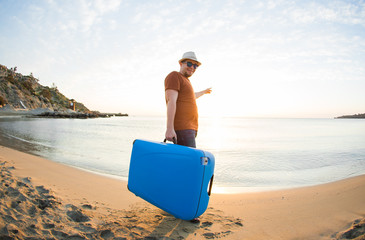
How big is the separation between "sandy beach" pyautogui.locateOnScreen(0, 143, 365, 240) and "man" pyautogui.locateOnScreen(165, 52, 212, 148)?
3.23ft

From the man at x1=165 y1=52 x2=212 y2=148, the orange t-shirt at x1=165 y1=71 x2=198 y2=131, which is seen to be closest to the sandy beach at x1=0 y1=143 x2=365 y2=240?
the man at x1=165 y1=52 x2=212 y2=148

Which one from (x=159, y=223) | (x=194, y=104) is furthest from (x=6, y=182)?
(x=194, y=104)

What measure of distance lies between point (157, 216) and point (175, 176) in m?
0.76

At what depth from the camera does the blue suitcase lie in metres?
2.04

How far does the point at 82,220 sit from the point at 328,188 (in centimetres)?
426

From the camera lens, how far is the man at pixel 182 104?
2.49m

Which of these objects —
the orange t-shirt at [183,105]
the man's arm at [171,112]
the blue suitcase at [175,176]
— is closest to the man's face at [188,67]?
the orange t-shirt at [183,105]

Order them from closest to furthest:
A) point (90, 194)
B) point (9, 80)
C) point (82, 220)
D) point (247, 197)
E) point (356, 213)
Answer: point (82, 220)
point (356, 213)
point (90, 194)
point (247, 197)
point (9, 80)

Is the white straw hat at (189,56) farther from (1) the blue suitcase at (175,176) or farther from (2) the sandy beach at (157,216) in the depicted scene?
(2) the sandy beach at (157,216)

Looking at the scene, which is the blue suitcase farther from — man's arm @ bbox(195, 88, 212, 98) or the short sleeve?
man's arm @ bbox(195, 88, 212, 98)

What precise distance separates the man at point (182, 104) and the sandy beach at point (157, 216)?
0.98 m

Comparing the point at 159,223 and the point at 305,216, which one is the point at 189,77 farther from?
the point at 305,216

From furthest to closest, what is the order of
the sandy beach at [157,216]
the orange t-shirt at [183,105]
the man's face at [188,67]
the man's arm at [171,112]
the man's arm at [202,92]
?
the man's arm at [202,92] → the man's face at [188,67] → the orange t-shirt at [183,105] → the man's arm at [171,112] → the sandy beach at [157,216]

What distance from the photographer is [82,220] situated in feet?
7.30
